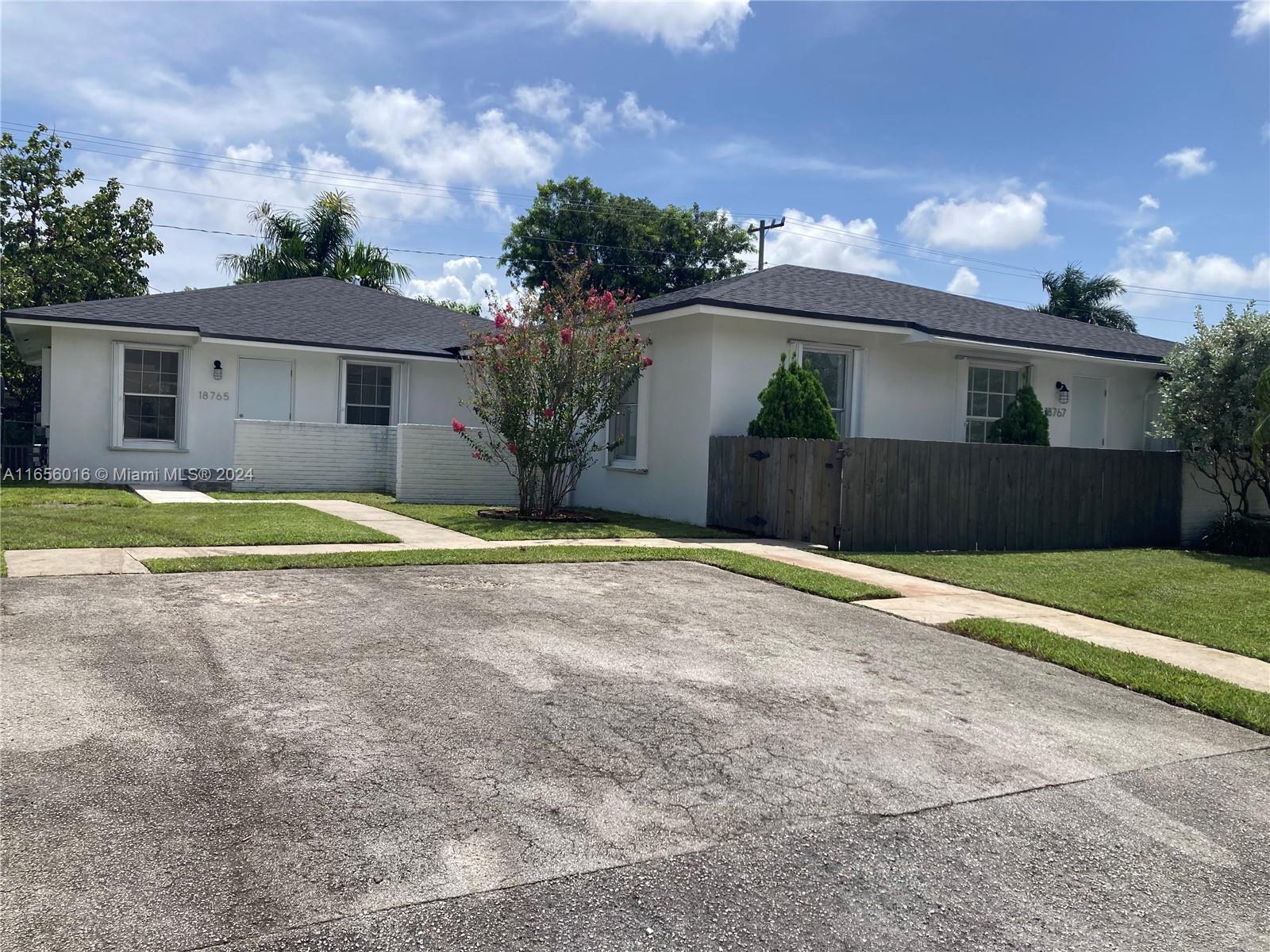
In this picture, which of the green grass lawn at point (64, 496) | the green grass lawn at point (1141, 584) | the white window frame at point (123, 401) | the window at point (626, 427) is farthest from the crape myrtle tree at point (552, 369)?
the white window frame at point (123, 401)

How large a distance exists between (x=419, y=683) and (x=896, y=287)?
1631cm

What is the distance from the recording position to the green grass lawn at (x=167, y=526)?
10664mm

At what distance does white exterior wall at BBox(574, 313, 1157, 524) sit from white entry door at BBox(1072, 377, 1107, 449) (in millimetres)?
191

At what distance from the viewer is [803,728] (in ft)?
17.2

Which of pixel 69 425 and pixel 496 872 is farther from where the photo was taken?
pixel 69 425

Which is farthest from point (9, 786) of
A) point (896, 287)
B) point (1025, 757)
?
point (896, 287)

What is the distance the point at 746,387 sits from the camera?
15219mm

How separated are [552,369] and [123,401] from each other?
9283 millimetres

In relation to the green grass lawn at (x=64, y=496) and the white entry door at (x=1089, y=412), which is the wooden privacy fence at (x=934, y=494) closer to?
the white entry door at (x=1089, y=412)

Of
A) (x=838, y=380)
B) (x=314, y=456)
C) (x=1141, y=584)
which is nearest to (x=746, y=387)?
(x=838, y=380)

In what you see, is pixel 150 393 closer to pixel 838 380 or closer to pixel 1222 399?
pixel 838 380

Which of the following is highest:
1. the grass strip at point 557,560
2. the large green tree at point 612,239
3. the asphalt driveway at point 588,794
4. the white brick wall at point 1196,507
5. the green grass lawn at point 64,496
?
the large green tree at point 612,239

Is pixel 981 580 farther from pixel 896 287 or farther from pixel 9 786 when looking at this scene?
pixel 896 287

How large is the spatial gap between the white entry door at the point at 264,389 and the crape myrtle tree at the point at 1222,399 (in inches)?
618
